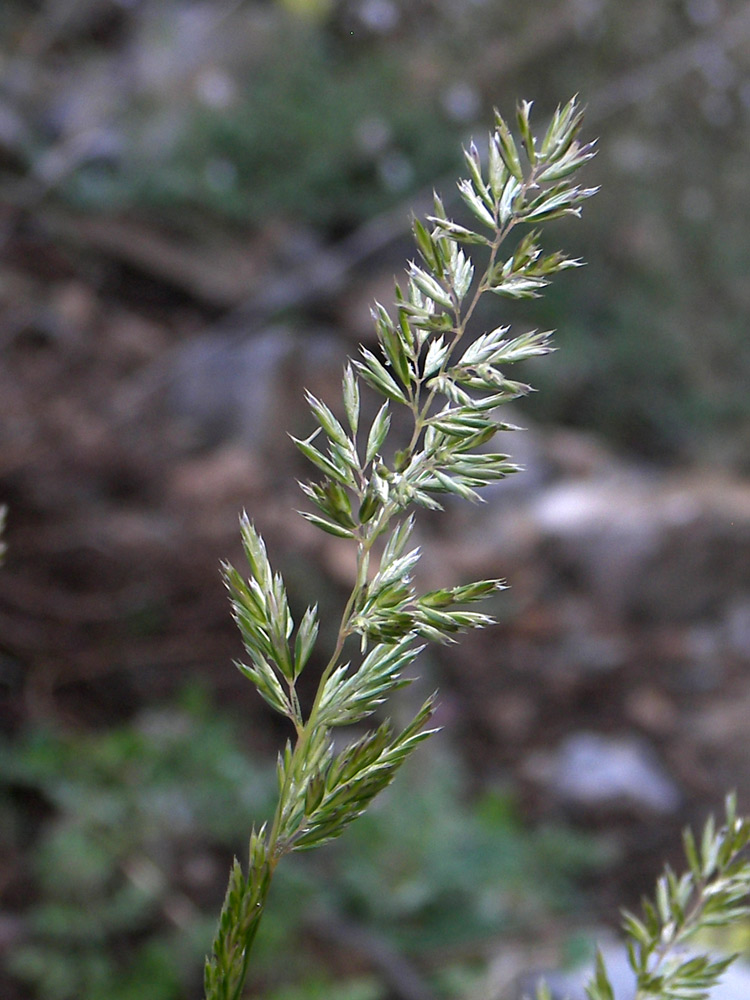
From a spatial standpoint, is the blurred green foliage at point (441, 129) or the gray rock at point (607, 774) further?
the blurred green foliage at point (441, 129)

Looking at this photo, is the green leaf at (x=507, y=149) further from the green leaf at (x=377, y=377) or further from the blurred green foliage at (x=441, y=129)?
the blurred green foliage at (x=441, y=129)

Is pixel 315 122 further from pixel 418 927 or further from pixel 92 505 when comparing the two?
pixel 418 927

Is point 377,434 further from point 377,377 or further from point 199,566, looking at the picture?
point 199,566

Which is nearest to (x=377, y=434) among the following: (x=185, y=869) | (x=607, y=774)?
(x=185, y=869)

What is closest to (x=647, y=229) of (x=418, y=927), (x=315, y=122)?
(x=315, y=122)

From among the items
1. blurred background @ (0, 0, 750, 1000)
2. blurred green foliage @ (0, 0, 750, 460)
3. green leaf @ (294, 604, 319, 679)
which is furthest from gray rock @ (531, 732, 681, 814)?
green leaf @ (294, 604, 319, 679)

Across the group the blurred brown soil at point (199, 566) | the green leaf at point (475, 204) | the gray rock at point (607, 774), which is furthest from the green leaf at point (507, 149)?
the gray rock at point (607, 774)
